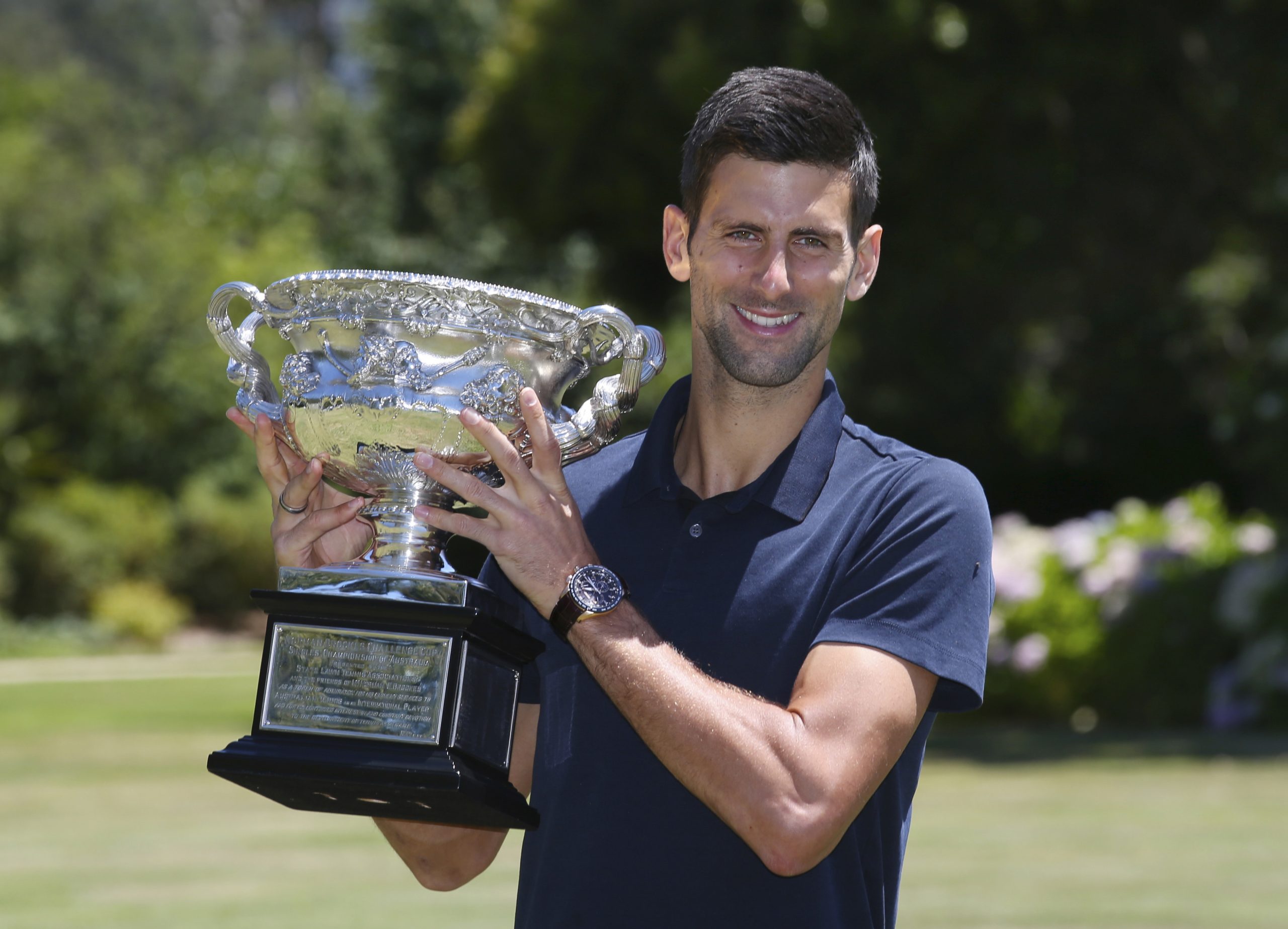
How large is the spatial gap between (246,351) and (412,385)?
37 centimetres

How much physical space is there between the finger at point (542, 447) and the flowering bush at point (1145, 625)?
1030cm

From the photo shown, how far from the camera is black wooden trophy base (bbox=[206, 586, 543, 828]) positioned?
2396mm

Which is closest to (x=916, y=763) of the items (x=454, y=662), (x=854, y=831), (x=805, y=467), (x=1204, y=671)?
(x=854, y=831)

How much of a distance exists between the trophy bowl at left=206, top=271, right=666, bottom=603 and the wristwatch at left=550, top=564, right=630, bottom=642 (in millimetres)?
312

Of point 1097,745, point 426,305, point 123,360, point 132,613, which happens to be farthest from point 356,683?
point 123,360

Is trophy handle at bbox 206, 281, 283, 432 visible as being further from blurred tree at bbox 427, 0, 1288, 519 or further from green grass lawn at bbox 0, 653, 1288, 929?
blurred tree at bbox 427, 0, 1288, 519

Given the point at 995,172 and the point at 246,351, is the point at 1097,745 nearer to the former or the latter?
the point at 995,172

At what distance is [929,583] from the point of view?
228cm

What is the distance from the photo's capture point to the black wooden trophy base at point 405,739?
7.86 feet

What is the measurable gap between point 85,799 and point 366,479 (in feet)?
25.4

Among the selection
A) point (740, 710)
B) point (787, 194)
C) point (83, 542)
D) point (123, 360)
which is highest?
point (123, 360)

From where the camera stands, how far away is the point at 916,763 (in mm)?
2432

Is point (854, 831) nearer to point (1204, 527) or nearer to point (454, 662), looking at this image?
point (454, 662)

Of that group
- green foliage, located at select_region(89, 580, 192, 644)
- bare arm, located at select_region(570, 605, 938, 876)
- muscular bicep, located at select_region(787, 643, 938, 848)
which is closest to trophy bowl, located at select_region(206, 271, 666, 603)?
bare arm, located at select_region(570, 605, 938, 876)
